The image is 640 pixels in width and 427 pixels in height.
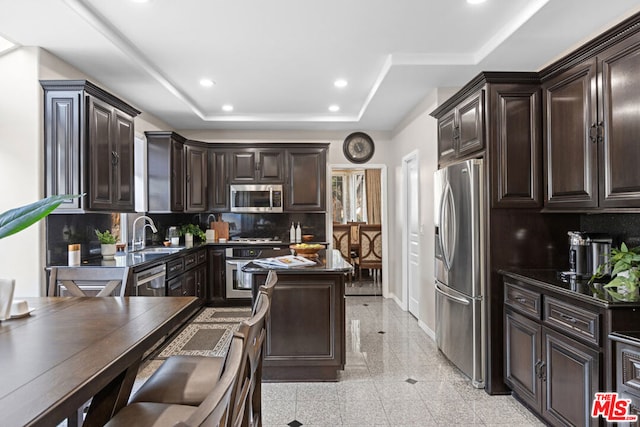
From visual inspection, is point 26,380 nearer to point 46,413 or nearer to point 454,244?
point 46,413

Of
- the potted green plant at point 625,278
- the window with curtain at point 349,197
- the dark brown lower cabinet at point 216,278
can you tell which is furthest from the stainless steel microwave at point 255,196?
the potted green plant at point 625,278

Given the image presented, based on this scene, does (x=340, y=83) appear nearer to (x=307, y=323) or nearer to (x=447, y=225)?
(x=447, y=225)

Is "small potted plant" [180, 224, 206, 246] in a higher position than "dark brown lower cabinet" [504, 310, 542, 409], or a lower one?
higher

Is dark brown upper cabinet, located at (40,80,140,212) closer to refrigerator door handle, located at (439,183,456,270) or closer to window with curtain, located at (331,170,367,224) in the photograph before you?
refrigerator door handle, located at (439,183,456,270)

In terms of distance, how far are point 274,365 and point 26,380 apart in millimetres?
2137

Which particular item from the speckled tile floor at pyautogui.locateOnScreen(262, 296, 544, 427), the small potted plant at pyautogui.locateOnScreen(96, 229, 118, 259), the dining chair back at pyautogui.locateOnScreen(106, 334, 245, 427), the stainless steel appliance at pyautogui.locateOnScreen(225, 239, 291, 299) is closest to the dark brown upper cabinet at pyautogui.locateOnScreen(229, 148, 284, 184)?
the stainless steel appliance at pyautogui.locateOnScreen(225, 239, 291, 299)

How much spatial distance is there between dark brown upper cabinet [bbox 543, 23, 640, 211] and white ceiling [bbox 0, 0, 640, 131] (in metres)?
0.57

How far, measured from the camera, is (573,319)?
6.62 ft

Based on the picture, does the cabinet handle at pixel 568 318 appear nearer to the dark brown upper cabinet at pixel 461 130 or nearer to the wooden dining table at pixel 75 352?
the dark brown upper cabinet at pixel 461 130

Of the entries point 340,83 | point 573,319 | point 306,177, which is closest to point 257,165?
point 306,177

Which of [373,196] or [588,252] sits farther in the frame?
[373,196]

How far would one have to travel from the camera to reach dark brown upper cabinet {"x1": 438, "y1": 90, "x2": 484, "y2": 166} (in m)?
2.84

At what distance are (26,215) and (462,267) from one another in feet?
9.01

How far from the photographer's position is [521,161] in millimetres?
2736
